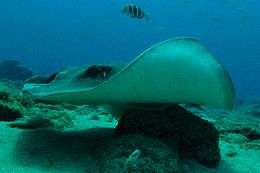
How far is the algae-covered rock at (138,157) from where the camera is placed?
2916 millimetres

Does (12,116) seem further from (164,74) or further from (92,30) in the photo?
(92,30)

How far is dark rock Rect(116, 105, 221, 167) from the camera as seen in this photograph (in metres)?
3.65

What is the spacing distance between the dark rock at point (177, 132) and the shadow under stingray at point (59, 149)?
0.31 metres

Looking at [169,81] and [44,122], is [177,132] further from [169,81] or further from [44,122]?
[44,122]

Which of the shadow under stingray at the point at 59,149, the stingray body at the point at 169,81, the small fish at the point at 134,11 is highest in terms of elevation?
the small fish at the point at 134,11

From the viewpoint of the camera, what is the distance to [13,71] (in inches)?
878

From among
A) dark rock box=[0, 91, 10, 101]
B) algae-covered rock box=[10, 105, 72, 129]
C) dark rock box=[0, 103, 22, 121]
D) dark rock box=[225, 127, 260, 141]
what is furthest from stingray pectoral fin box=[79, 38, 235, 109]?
dark rock box=[225, 127, 260, 141]

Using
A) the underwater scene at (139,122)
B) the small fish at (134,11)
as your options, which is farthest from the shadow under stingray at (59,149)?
the small fish at (134,11)

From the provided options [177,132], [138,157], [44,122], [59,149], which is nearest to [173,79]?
[138,157]

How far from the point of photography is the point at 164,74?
114 inches

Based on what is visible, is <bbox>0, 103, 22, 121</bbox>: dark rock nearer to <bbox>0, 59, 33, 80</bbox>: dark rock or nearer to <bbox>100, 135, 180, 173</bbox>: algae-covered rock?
<bbox>100, 135, 180, 173</bbox>: algae-covered rock

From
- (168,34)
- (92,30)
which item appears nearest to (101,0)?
(92,30)

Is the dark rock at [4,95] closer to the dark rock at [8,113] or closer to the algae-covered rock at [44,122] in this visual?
the dark rock at [8,113]

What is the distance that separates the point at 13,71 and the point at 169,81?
20.8 metres
